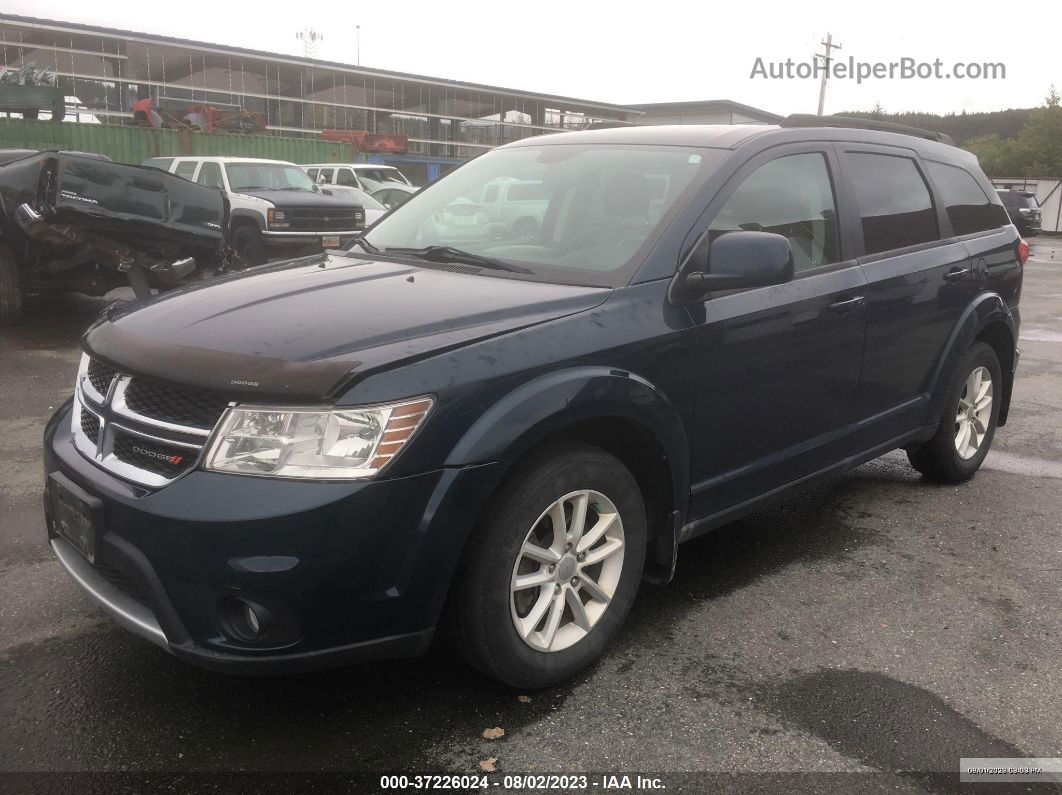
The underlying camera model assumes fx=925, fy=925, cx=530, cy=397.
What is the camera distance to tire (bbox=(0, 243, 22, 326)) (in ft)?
30.1

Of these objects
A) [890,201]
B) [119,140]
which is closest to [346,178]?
[119,140]

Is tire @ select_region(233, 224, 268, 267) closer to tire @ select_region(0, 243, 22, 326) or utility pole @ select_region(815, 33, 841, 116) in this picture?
tire @ select_region(0, 243, 22, 326)

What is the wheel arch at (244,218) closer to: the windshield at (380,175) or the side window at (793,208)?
the windshield at (380,175)

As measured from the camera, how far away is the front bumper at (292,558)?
2273mm

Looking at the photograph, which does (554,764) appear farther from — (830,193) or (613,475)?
(830,193)

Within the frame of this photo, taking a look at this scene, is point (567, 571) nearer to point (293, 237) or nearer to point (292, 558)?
point (292, 558)

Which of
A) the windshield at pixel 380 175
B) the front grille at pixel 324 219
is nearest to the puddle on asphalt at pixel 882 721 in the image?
the front grille at pixel 324 219

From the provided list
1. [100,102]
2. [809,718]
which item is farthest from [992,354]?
[100,102]

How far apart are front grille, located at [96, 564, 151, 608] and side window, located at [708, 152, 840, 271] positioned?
215 centimetres

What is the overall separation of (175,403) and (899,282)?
120 inches

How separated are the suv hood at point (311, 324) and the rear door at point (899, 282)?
160 centimetres

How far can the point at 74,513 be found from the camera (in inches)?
104

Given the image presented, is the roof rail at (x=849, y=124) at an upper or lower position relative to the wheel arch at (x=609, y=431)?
upper

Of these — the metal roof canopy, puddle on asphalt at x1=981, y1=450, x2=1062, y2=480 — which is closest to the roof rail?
puddle on asphalt at x1=981, y1=450, x2=1062, y2=480
